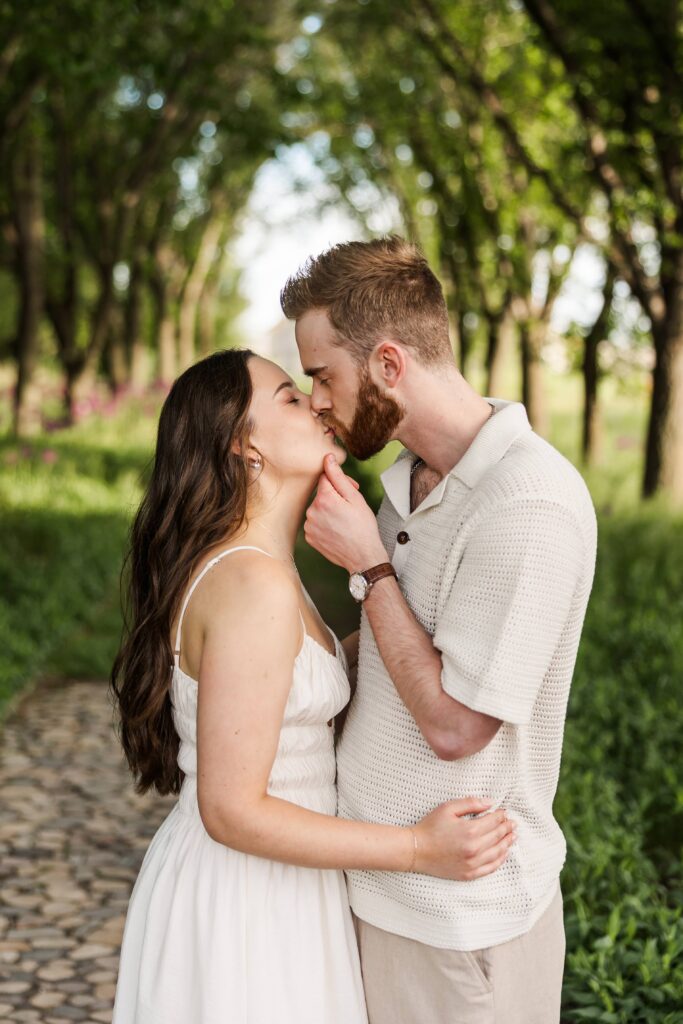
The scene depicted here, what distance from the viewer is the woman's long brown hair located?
269 cm

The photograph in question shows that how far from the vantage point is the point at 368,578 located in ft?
8.33

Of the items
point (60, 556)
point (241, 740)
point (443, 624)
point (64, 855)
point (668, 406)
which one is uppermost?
point (668, 406)

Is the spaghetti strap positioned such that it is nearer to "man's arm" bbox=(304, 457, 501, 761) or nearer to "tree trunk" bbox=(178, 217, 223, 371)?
"man's arm" bbox=(304, 457, 501, 761)

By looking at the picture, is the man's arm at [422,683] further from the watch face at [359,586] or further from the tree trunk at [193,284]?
the tree trunk at [193,284]

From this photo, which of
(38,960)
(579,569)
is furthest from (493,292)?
(579,569)

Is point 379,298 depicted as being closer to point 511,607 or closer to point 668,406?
point 511,607

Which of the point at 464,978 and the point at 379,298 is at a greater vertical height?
the point at 379,298

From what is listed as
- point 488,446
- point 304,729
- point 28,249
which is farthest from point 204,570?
point 28,249

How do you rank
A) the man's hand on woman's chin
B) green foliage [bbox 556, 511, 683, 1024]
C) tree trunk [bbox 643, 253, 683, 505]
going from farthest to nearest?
tree trunk [bbox 643, 253, 683, 505]
green foliage [bbox 556, 511, 683, 1024]
the man's hand on woman's chin

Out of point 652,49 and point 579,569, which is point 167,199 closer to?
point 652,49

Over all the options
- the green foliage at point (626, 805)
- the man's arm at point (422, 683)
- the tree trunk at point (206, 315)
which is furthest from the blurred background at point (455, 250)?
the tree trunk at point (206, 315)

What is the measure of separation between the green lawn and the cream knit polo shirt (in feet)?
4.62

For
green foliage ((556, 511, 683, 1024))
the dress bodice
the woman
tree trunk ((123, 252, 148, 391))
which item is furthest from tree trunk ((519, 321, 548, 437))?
the dress bodice

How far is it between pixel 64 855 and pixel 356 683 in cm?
335
